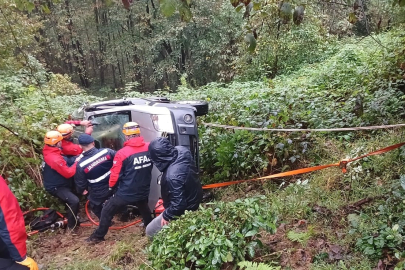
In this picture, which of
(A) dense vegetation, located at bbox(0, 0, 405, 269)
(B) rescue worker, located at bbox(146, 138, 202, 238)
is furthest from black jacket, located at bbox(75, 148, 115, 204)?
(B) rescue worker, located at bbox(146, 138, 202, 238)

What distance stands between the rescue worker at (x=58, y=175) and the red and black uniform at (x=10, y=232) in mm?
2442

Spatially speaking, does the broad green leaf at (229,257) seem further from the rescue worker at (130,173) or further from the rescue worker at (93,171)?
the rescue worker at (93,171)

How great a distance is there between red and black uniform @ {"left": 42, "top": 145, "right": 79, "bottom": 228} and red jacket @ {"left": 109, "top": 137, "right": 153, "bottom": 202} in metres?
1.05

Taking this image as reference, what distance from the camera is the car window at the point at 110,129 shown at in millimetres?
5573

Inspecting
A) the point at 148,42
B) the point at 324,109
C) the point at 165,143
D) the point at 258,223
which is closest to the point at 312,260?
the point at 258,223

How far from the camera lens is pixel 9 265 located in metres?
3.04

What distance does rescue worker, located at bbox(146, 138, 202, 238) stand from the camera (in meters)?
4.03

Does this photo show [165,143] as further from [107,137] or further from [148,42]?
[148,42]

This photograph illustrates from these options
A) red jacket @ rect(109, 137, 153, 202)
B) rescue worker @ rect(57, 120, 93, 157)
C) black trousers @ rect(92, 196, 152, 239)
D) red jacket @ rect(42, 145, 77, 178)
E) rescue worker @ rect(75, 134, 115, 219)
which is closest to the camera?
red jacket @ rect(109, 137, 153, 202)

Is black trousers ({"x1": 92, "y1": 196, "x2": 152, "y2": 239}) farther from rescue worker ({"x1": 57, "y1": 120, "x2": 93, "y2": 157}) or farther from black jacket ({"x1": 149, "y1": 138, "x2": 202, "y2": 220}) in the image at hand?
rescue worker ({"x1": 57, "y1": 120, "x2": 93, "y2": 157})

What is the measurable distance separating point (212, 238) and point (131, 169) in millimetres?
2137

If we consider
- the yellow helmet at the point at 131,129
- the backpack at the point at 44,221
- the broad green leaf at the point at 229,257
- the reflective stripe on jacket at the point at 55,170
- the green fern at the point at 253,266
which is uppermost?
the yellow helmet at the point at 131,129

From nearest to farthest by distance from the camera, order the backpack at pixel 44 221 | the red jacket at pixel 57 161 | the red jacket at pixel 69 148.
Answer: the red jacket at pixel 57 161 → the backpack at pixel 44 221 → the red jacket at pixel 69 148

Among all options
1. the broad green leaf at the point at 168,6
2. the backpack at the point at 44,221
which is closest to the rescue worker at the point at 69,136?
the backpack at the point at 44,221
